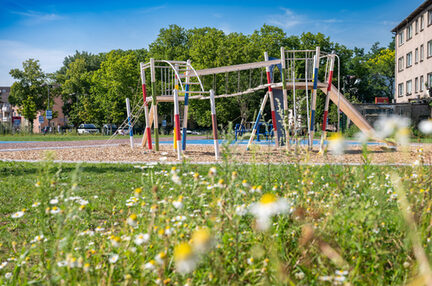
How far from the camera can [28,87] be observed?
53.6 metres

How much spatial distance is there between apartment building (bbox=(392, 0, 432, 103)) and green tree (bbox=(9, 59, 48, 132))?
44629 millimetres

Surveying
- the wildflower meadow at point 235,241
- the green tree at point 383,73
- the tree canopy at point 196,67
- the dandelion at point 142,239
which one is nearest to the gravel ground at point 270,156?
the wildflower meadow at point 235,241

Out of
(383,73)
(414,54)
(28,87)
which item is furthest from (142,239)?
(383,73)

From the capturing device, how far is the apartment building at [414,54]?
119ft

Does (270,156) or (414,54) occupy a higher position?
(414,54)

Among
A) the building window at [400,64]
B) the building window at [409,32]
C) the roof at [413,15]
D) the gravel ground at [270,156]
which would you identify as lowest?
the gravel ground at [270,156]

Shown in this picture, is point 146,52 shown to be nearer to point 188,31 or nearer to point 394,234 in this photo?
point 188,31

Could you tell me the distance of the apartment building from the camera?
36344 millimetres

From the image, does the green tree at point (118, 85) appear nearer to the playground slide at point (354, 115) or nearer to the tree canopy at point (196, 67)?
the tree canopy at point (196, 67)

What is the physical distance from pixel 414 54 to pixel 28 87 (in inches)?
1860

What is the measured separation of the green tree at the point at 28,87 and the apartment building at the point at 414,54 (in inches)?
1757

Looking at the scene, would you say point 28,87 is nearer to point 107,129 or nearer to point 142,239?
point 107,129

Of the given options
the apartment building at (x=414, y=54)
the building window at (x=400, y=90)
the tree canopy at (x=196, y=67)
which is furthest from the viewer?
the building window at (x=400, y=90)

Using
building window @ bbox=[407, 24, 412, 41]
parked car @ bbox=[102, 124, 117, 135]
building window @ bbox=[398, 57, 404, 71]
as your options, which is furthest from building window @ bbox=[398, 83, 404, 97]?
parked car @ bbox=[102, 124, 117, 135]
